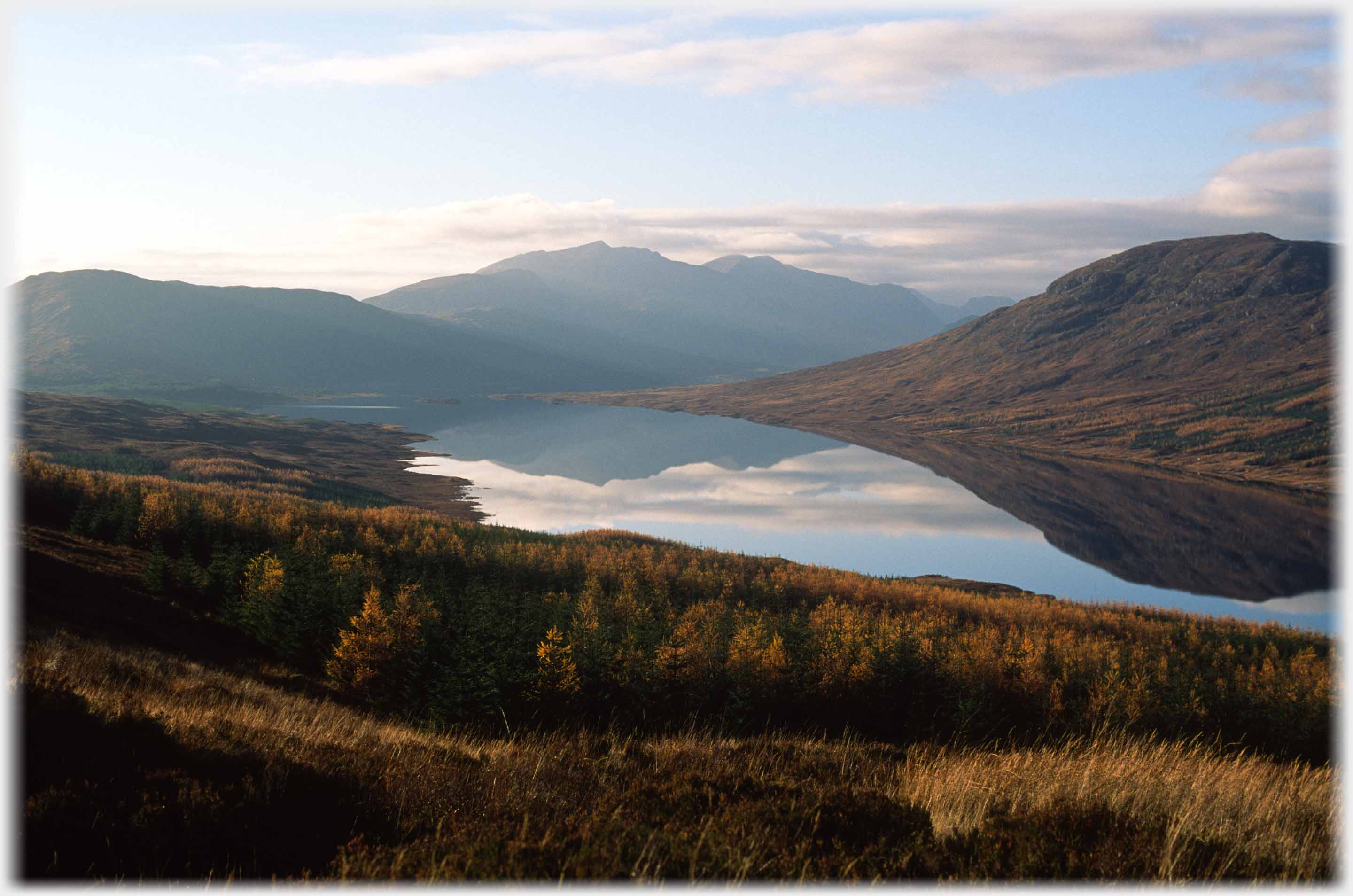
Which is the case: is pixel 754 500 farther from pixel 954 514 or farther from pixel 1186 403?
pixel 1186 403

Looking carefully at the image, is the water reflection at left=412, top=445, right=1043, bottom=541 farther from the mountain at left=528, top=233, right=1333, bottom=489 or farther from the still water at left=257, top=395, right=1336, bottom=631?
the mountain at left=528, top=233, right=1333, bottom=489

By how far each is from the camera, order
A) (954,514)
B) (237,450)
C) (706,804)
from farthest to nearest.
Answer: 1. (237,450)
2. (954,514)
3. (706,804)

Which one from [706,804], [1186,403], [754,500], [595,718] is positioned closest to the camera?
[706,804]

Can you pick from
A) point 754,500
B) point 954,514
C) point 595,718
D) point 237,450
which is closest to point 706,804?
point 595,718

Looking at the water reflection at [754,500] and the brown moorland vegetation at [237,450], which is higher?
the brown moorland vegetation at [237,450]

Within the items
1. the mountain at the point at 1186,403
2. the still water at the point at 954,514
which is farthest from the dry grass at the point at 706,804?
the mountain at the point at 1186,403

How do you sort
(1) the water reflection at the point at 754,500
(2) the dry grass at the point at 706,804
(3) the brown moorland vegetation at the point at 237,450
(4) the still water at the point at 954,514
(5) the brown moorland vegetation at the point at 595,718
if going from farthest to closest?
(3) the brown moorland vegetation at the point at 237,450
(1) the water reflection at the point at 754,500
(4) the still water at the point at 954,514
(5) the brown moorland vegetation at the point at 595,718
(2) the dry grass at the point at 706,804

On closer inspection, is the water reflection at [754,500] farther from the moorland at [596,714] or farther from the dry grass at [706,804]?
the dry grass at [706,804]
